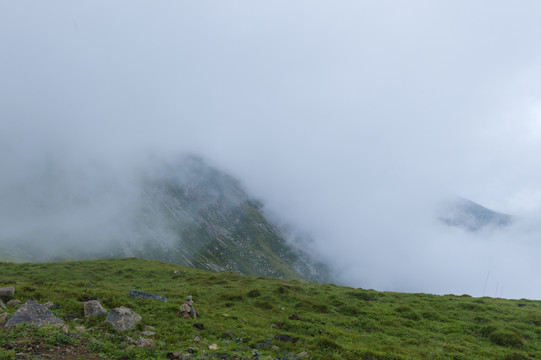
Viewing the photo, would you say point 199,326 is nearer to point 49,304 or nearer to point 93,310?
point 93,310

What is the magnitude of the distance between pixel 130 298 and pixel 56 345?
1127 centimetres

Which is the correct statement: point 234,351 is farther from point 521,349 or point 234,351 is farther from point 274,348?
point 521,349

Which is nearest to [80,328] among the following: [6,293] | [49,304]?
[49,304]

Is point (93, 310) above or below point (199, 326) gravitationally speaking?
below

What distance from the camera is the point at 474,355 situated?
18969 mm

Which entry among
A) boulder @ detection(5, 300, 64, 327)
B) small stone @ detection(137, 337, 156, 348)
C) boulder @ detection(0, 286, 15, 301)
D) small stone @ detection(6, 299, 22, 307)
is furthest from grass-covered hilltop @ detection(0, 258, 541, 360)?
boulder @ detection(5, 300, 64, 327)

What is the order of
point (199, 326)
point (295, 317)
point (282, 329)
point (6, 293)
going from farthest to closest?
1. point (295, 317)
2. point (282, 329)
3. point (6, 293)
4. point (199, 326)

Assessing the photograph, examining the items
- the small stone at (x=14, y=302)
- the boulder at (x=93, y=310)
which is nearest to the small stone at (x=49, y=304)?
the small stone at (x=14, y=302)

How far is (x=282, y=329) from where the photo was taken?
73.9 ft

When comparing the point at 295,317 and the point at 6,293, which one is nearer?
the point at 6,293

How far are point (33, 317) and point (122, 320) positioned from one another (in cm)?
469

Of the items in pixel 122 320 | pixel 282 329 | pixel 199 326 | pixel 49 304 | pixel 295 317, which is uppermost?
pixel 295 317

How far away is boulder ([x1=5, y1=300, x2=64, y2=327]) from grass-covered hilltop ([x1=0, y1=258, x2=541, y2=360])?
57cm

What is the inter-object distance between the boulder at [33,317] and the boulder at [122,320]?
2.60 meters
